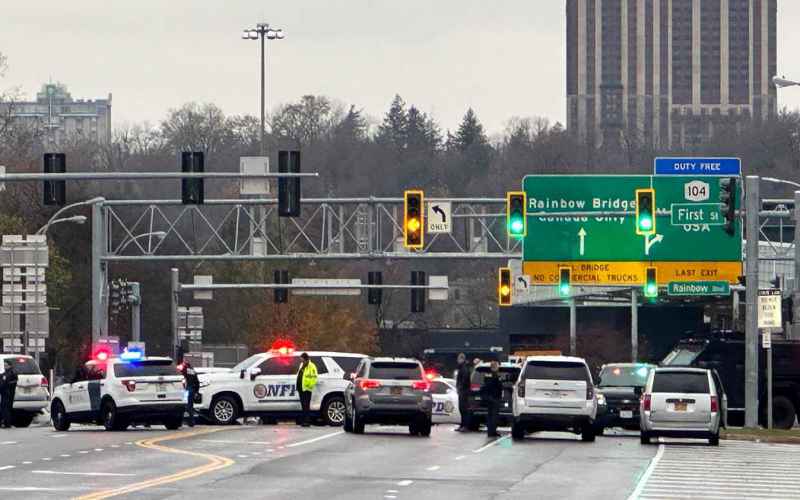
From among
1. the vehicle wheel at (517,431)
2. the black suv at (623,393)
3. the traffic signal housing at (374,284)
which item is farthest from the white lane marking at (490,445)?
the traffic signal housing at (374,284)

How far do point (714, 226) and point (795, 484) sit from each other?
96.6 feet

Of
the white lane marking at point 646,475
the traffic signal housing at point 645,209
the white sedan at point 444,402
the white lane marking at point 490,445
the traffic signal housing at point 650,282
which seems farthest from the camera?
the traffic signal housing at point 650,282

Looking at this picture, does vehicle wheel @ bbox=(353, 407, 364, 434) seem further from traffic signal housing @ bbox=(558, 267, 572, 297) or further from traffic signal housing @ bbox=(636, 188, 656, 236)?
traffic signal housing @ bbox=(558, 267, 572, 297)

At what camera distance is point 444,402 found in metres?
49.6

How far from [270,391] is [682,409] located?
11.2 metres

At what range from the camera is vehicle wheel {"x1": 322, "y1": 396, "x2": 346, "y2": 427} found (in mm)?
46656

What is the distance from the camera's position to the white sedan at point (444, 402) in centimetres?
4938

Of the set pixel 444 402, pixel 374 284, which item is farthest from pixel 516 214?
pixel 374 284

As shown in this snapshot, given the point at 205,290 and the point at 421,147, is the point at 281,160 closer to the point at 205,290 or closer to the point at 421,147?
the point at 205,290

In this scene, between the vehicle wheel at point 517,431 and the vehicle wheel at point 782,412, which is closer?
the vehicle wheel at point 517,431

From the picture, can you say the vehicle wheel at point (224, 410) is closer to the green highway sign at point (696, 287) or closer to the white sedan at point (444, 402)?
the white sedan at point (444, 402)

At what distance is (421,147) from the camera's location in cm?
19162

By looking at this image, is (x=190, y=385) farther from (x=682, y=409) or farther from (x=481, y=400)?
(x=682, y=409)

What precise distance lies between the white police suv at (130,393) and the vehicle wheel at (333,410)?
5.02 meters
